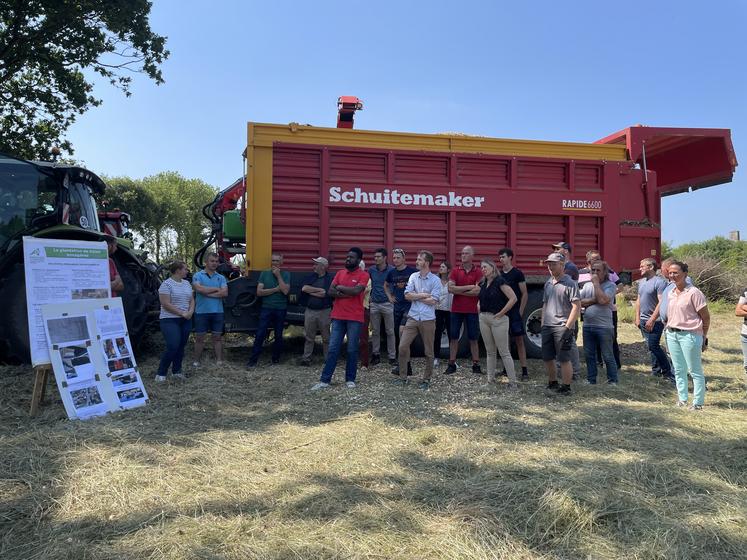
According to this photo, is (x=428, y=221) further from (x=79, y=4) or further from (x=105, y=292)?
(x=79, y=4)

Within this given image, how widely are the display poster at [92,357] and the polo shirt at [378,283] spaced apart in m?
2.92

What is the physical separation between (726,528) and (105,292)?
5198 mm

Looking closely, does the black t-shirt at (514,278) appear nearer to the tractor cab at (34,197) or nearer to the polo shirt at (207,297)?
the polo shirt at (207,297)

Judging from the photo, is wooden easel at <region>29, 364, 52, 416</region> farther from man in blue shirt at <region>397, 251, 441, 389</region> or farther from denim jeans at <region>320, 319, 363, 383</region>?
man in blue shirt at <region>397, 251, 441, 389</region>

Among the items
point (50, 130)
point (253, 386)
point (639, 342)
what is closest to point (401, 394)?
point (253, 386)

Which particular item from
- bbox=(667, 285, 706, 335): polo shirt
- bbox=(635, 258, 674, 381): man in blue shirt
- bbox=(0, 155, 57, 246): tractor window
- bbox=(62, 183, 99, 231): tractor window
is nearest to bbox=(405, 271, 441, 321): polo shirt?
bbox=(667, 285, 706, 335): polo shirt

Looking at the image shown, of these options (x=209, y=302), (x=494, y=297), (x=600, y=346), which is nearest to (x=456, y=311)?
(x=494, y=297)

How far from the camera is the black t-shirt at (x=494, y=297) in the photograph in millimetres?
5602

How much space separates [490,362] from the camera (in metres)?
5.69

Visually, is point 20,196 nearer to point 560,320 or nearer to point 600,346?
point 560,320

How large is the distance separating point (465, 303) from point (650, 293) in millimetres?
2315

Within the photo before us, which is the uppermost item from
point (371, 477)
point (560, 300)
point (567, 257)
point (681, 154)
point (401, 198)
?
point (681, 154)

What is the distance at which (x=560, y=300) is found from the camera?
17.5ft

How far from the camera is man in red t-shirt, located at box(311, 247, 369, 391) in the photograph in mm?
5484
